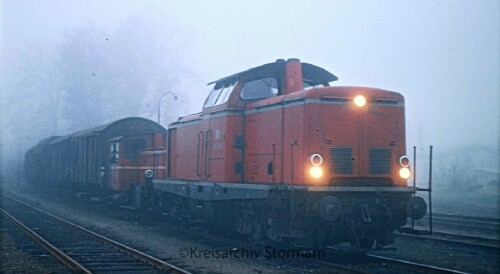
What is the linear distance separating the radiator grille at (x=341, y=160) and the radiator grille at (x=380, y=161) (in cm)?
46

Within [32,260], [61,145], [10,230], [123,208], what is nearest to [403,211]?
[32,260]

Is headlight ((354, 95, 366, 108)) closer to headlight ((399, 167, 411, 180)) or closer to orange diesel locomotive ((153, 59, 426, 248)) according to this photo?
orange diesel locomotive ((153, 59, 426, 248))

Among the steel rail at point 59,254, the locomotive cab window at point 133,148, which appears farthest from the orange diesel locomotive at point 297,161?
the locomotive cab window at point 133,148

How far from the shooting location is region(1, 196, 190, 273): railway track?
9.42 metres

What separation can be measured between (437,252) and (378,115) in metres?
3.45

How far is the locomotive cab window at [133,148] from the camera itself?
21.6m

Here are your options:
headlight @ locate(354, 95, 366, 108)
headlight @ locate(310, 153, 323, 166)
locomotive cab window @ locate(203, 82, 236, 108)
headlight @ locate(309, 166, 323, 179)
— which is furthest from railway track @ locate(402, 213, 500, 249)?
locomotive cab window @ locate(203, 82, 236, 108)

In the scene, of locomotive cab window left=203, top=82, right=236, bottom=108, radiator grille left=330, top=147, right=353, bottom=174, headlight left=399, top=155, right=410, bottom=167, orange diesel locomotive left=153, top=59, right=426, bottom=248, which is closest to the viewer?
orange diesel locomotive left=153, top=59, right=426, bottom=248

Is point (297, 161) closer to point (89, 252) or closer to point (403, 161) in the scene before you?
point (403, 161)

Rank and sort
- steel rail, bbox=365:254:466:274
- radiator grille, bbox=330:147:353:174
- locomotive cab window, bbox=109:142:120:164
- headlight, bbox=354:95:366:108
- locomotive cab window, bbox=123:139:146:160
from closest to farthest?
1. steel rail, bbox=365:254:466:274
2. radiator grille, bbox=330:147:353:174
3. headlight, bbox=354:95:366:108
4. locomotive cab window, bbox=123:139:146:160
5. locomotive cab window, bbox=109:142:120:164

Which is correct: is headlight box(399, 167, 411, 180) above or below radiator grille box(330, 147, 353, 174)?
below

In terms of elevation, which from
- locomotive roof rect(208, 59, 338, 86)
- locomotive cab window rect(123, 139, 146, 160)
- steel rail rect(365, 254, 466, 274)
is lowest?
steel rail rect(365, 254, 466, 274)

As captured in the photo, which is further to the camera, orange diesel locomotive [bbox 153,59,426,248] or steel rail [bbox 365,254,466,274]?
orange diesel locomotive [bbox 153,59,426,248]

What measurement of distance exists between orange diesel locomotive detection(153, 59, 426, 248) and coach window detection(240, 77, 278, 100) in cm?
2
